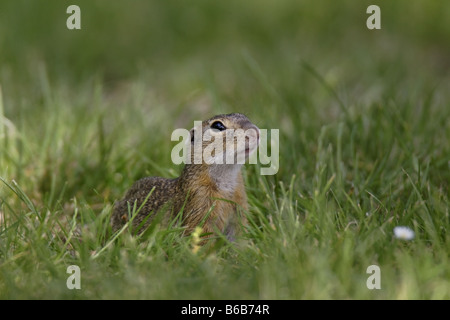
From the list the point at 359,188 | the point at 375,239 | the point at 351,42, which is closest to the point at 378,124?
the point at 359,188

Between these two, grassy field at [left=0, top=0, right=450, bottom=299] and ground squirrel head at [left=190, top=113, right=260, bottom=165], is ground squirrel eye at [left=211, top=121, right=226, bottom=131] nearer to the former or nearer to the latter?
ground squirrel head at [left=190, top=113, right=260, bottom=165]

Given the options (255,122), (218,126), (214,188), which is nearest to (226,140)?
(218,126)

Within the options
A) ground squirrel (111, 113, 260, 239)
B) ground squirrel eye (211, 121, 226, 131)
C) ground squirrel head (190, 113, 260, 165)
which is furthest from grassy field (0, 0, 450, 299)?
ground squirrel eye (211, 121, 226, 131)

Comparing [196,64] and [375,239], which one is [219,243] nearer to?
[375,239]

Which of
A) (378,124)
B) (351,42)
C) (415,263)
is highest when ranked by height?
(351,42)

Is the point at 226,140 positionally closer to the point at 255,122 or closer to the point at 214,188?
the point at 214,188
